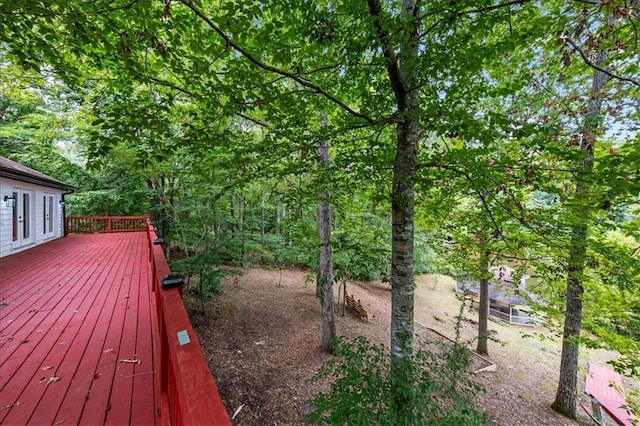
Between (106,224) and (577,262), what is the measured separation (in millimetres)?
16690

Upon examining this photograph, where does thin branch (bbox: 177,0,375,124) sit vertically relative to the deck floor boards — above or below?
above

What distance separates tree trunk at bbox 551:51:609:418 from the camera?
3255mm

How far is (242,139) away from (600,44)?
14.4 ft

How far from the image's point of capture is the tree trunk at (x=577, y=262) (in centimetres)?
326

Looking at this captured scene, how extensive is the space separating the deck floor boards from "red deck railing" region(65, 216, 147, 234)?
7.23m

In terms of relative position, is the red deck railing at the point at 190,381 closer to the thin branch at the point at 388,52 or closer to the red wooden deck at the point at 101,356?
the red wooden deck at the point at 101,356

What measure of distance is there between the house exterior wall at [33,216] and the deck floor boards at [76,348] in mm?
2501

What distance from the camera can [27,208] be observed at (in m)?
8.44

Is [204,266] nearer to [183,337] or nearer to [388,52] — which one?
[183,337]

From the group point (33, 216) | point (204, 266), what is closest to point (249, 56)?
point (204, 266)

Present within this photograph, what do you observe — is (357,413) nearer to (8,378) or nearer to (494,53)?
(8,378)

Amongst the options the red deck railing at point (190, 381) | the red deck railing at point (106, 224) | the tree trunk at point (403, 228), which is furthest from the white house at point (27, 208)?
the tree trunk at point (403, 228)

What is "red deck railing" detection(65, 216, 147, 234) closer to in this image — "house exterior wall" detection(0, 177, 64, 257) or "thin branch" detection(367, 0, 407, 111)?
"house exterior wall" detection(0, 177, 64, 257)

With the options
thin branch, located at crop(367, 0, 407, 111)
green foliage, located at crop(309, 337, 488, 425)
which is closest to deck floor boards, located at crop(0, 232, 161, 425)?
green foliage, located at crop(309, 337, 488, 425)
